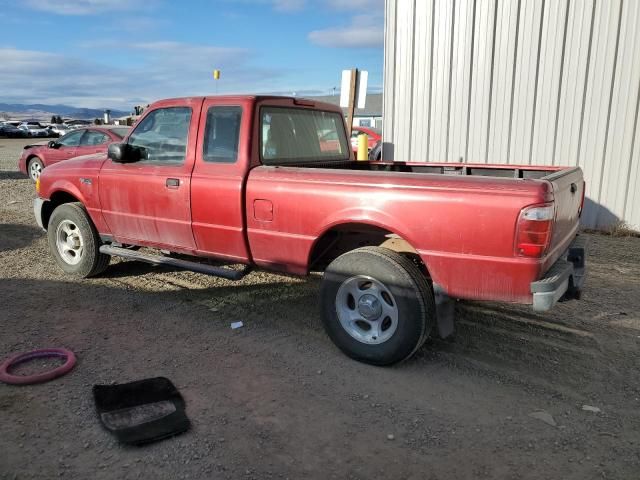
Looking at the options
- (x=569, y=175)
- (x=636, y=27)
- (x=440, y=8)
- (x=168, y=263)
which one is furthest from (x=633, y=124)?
(x=168, y=263)

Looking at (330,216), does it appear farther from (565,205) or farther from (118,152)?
(118,152)

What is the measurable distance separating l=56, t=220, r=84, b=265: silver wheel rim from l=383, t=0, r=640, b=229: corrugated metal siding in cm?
616

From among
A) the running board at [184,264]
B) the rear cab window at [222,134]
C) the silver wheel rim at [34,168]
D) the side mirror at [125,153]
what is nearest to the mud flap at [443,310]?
the running board at [184,264]

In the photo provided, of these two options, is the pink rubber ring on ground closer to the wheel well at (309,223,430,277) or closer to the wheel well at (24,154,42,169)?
the wheel well at (309,223,430,277)

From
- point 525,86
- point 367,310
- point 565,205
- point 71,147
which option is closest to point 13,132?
point 71,147

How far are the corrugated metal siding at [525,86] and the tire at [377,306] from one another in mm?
5994

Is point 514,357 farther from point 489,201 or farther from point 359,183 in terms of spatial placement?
point 359,183

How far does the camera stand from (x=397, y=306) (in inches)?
141

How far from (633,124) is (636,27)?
143 cm

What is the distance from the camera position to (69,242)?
19.0 feet

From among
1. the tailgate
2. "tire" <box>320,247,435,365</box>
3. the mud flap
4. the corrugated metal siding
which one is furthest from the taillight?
the corrugated metal siding

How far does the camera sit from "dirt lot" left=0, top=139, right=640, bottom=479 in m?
2.72

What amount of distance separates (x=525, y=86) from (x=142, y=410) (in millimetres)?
7879

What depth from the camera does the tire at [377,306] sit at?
3.53 meters
